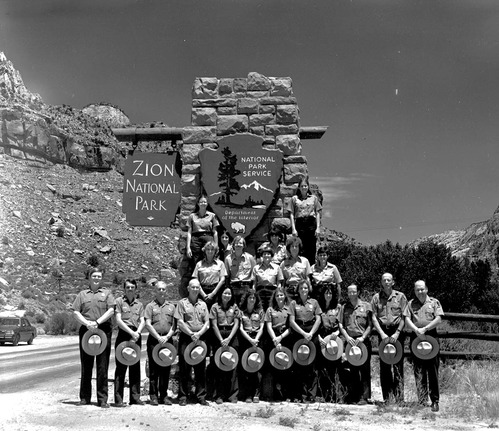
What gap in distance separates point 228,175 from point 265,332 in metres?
2.63

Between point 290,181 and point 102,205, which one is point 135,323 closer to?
point 290,181

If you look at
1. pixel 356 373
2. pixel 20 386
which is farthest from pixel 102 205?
pixel 356 373

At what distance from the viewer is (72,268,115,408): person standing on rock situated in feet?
25.8

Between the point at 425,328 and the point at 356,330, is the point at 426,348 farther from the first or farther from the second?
the point at 356,330

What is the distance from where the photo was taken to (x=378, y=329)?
8.18m

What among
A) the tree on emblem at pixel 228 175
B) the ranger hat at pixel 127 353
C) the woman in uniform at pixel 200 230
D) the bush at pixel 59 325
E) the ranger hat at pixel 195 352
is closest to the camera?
the ranger hat at pixel 127 353

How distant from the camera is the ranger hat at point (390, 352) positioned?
805cm

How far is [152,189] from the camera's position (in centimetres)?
1051

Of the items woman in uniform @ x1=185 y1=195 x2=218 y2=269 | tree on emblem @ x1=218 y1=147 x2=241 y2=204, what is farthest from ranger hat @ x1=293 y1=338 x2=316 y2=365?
tree on emblem @ x1=218 y1=147 x2=241 y2=204

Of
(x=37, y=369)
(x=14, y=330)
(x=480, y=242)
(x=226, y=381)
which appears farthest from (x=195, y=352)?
(x=480, y=242)

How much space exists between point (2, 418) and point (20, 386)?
3.84m

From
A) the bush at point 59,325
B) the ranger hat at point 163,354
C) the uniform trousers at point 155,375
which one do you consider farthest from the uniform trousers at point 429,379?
the bush at point 59,325

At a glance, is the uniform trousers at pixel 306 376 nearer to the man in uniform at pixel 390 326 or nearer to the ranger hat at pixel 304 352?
the ranger hat at pixel 304 352

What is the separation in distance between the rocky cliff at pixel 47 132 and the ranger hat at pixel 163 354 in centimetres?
5034
